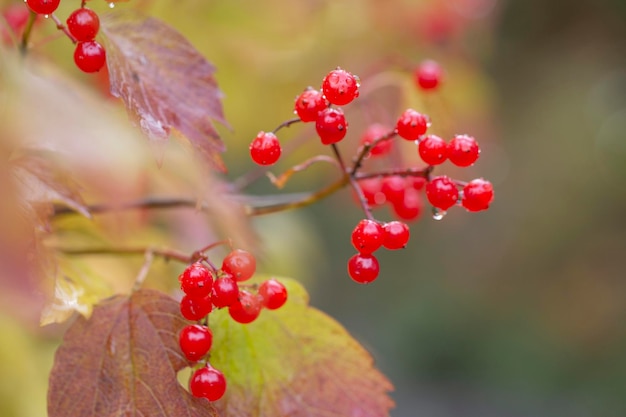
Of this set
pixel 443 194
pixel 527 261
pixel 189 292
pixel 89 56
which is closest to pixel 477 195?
pixel 443 194

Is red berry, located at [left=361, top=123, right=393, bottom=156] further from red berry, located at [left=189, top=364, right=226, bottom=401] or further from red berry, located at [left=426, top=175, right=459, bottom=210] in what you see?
red berry, located at [left=189, top=364, right=226, bottom=401]

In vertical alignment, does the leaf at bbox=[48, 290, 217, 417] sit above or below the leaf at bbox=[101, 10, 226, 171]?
below

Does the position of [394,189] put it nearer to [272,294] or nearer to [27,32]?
[272,294]

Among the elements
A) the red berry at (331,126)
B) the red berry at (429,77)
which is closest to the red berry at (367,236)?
the red berry at (331,126)

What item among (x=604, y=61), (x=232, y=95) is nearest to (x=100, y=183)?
(x=232, y=95)

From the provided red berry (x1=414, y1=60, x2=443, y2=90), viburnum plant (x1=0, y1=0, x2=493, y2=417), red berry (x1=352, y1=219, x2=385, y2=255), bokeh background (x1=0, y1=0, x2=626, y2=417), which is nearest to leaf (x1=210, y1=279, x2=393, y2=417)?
viburnum plant (x1=0, y1=0, x2=493, y2=417)

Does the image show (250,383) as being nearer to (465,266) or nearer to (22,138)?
(22,138)

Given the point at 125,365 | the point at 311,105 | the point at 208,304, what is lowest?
the point at 125,365
